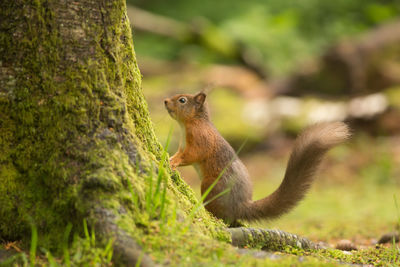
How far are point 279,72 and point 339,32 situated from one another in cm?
375

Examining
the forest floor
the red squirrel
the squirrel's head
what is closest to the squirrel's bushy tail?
the red squirrel

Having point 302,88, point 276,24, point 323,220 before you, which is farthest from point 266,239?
point 276,24

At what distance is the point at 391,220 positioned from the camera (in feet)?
20.1

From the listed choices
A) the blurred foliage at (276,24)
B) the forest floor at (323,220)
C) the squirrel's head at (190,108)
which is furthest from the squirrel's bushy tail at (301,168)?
the blurred foliage at (276,24)

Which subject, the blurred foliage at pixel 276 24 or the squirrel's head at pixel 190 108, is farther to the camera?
the blurred foliage at pixel 276 24

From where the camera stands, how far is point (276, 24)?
17000 millimetres

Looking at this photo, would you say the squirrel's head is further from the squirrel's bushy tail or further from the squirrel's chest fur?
the squirrel's bushy tail

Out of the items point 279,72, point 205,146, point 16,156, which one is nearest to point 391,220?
point 205,146

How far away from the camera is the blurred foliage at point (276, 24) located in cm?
1625

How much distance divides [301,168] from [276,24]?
1404 cm

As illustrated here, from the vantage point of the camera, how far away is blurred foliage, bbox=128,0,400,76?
16250 mm

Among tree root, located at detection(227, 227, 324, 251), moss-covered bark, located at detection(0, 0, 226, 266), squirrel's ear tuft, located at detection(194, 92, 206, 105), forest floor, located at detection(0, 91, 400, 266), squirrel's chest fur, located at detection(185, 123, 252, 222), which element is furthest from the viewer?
squirrel's ear tuft, located at detection(194, 92, 206, 105)

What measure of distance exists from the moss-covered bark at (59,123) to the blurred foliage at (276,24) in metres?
12.0

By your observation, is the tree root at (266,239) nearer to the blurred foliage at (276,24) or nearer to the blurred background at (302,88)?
the blurred background at (302,88)
